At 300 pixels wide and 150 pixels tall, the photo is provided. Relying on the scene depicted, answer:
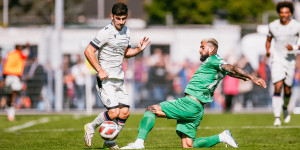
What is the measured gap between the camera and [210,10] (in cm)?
6391

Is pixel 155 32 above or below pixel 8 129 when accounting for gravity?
above

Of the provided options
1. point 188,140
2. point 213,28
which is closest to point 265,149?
point 188,140

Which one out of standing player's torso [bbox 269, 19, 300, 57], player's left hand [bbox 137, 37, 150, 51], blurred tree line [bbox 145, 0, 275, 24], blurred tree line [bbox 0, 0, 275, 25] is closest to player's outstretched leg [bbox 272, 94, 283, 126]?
standing player's torso [bbox 269, 19, 300, 57]

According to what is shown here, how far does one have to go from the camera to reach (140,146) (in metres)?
9.23

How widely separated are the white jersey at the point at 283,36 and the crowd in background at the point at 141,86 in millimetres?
10889

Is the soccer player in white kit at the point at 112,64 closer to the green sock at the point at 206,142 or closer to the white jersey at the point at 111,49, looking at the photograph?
the white jersey at the point at 111,49

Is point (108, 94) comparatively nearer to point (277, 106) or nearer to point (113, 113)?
point (113, 113)

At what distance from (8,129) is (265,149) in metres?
8.04

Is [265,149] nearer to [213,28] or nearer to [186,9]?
[213,28]

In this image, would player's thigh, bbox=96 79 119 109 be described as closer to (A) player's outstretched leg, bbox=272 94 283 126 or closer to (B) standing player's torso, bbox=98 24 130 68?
(B) standing player's torso, bbox=98 24 130 68

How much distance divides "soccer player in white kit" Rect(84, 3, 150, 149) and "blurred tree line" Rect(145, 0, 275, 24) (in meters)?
52.8

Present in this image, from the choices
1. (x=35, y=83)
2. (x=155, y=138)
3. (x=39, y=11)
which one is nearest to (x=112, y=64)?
(x=155, y=138)

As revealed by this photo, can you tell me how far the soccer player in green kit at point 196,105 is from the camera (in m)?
9.30

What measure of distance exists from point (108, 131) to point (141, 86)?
639 inches
